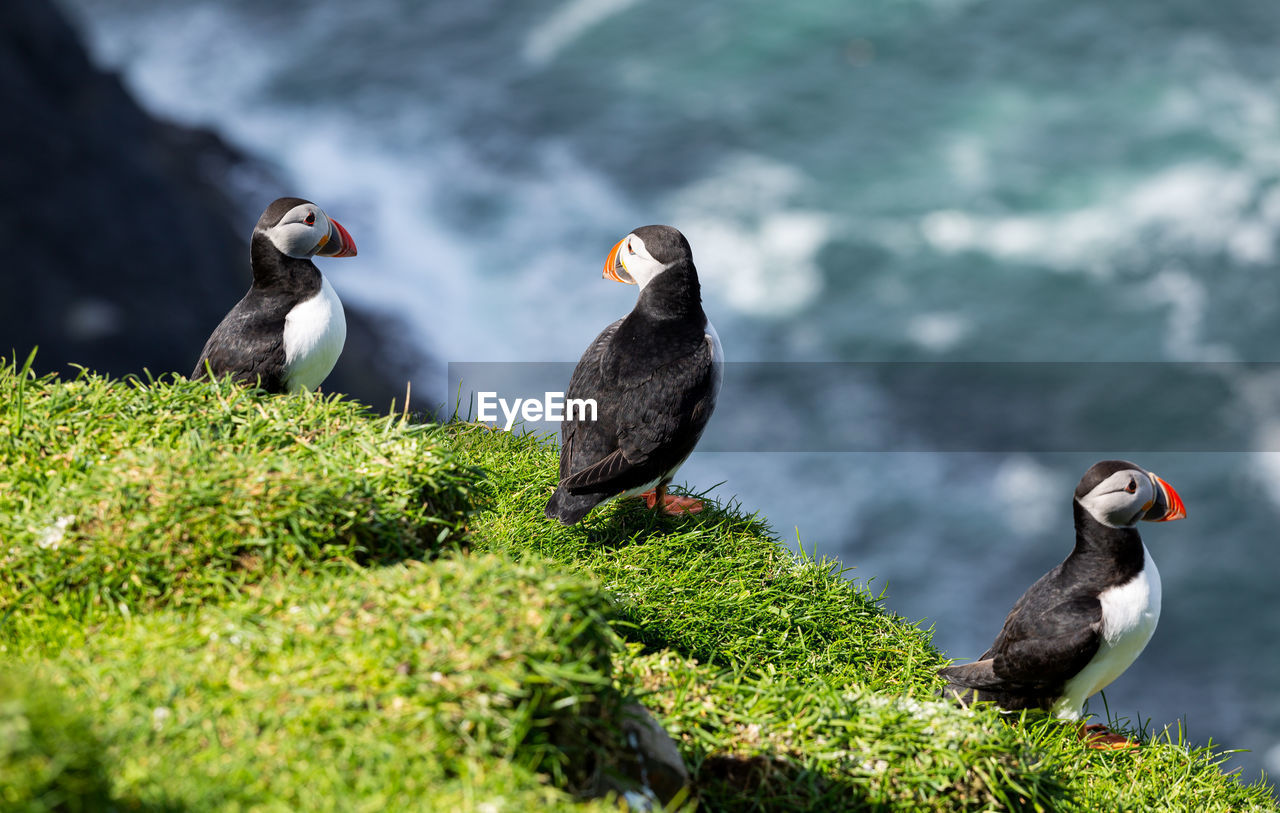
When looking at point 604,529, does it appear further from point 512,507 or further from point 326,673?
point 326,673

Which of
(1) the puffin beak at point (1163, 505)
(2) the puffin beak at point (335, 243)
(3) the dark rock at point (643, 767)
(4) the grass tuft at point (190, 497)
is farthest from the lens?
(2) the puffin beak at point (335, 243)

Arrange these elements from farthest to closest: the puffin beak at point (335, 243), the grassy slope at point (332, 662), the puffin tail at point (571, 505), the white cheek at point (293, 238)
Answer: the puffin beak at point (335, 243) → the white cheek at point (293, 238) → the puffin tail at point (571, 505) → the grassy slope at point (332, 662)

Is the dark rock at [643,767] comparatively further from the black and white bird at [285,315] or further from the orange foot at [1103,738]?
the black and white bird at [285,315]

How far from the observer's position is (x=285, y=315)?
5.22 meters

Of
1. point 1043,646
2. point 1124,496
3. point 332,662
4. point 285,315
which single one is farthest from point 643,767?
point 285,315

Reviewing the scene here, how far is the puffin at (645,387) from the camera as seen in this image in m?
5.03

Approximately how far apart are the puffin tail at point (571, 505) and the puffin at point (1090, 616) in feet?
5.86

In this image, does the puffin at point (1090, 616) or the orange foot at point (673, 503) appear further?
the orange foot at point (673, 503)

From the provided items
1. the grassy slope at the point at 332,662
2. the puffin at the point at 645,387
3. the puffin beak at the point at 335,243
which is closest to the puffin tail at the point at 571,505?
the puffin at the point at 645,387

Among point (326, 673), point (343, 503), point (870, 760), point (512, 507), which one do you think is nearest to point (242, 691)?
point (326, 673)

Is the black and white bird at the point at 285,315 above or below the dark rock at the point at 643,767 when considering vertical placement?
above

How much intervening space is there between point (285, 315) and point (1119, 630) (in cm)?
404

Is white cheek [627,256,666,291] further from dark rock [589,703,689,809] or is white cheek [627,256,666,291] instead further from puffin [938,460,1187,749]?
dark rock [589,703,689,809]

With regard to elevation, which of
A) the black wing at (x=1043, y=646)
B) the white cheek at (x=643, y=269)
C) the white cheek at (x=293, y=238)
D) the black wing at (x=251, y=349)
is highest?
the white cheek at (x=643, y=269)
